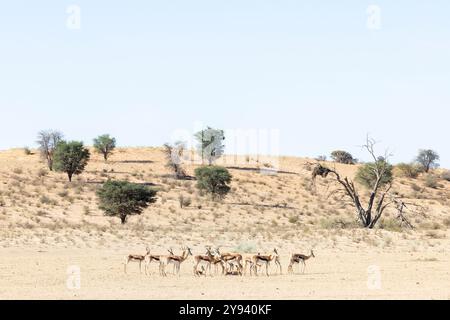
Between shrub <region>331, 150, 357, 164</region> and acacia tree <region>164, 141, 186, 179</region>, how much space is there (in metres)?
30.2

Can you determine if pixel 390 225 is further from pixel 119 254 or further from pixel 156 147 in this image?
pixel 156 147

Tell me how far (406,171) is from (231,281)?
82.2m

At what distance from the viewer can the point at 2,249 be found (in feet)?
119

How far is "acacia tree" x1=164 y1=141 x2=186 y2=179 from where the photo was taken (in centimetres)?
8607

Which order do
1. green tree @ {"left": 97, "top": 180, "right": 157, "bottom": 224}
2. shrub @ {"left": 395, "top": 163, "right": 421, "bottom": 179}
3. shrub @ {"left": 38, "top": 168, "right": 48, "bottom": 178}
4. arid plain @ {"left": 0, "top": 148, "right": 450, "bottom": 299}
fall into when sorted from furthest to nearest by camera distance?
shrub @ {"left": 395, "top": 163, "right": 421, "bottom": 179} → shrub @ {"left": 38, "top": 168, "right": 48, "bottom": 178} → green tree @ {"left": 97, "top": 180, "right": 157, "bottom": 224} → arid plain @ {"left": 0, "top": 148, "right": 450, "bottom": 299}

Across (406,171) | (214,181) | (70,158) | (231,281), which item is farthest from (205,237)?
(406,171)

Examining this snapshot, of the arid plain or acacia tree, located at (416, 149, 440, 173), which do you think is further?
acacia tree, located at (416, 149, 440, 173)

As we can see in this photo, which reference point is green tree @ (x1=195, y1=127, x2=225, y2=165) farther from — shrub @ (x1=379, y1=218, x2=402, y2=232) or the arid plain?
shrub @ (x1=379, y1=218, x2=402, y2=232)

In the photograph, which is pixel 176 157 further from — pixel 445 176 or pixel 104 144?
pixel 445 176

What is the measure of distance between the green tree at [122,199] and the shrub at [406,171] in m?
55.4

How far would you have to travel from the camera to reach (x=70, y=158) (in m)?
74.2

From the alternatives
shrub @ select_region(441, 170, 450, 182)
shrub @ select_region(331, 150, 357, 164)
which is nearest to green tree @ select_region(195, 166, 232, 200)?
shrub @ select_region(441, 170, 450, 182)
